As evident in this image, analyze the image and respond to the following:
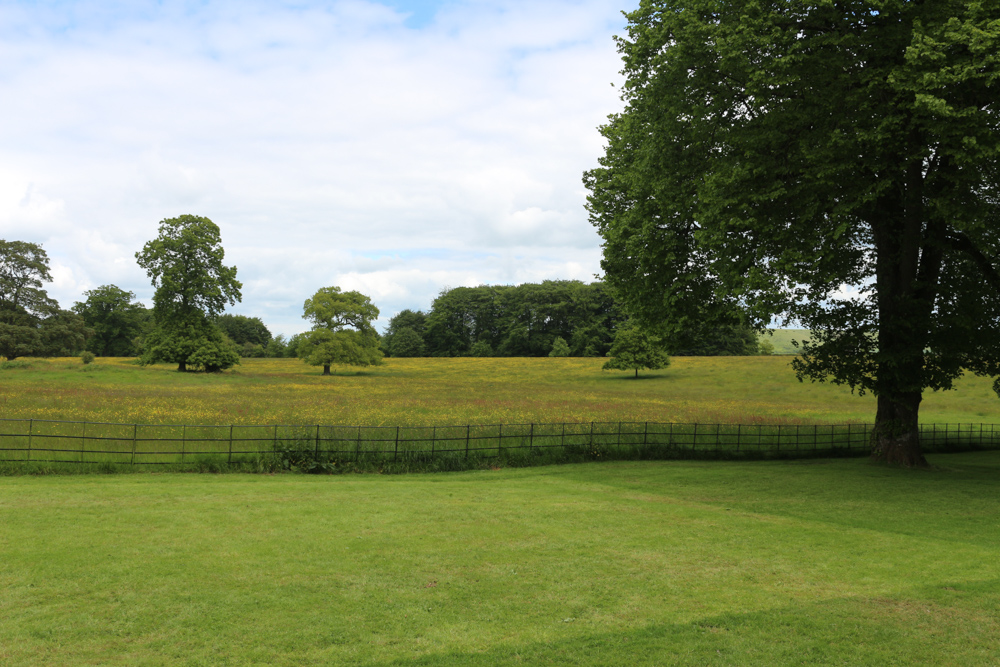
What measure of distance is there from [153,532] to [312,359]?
211 feet

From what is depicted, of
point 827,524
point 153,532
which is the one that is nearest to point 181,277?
point 153,532

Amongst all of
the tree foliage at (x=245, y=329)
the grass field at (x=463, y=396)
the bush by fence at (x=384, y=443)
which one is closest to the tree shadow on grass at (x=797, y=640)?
the bush by fence at (x=384, y=443)

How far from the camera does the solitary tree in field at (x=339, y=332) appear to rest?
74.3m

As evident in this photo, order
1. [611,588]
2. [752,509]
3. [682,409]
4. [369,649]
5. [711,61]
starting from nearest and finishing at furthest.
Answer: [369,649] → [611,588] → [752,509] → [711,61] → [682,409]

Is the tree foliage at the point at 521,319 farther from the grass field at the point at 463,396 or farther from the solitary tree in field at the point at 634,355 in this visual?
the solitary tree in field at the point at 634,355

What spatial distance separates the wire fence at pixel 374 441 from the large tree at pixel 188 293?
40547mm

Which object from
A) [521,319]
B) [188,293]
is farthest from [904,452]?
[521,319]

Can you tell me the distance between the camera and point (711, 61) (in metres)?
18.9

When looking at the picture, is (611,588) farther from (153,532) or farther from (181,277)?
(181,277)

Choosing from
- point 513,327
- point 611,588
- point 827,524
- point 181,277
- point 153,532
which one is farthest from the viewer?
point 513,327

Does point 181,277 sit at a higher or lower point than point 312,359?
higher

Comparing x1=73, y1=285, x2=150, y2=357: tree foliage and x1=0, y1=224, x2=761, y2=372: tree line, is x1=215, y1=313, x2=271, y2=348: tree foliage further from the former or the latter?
x1=73, y1=285, x2=150, y2=357: tree foliage

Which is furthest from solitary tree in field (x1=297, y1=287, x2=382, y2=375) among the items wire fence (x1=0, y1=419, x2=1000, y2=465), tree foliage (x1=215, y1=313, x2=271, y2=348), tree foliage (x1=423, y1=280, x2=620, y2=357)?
tree foliage (x1=215, y1=313, x2=271, y2=348)

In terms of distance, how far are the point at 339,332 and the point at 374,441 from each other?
58187mm
